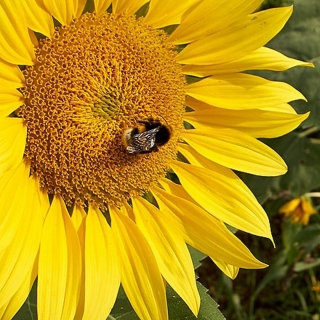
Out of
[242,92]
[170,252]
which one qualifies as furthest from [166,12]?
[170,252]

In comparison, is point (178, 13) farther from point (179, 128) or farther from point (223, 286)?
point (223, 286)

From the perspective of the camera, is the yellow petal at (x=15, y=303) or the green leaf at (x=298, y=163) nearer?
the yellow petal at (x=15, y=303)

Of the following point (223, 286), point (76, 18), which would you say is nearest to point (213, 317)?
point (76, 18)

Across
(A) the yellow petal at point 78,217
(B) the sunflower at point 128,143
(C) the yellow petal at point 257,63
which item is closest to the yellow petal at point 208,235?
(B) the sunflower at point 128,143

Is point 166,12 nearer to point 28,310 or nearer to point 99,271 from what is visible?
point 99,271

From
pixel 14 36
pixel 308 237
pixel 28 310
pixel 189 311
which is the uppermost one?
pixel 14 36

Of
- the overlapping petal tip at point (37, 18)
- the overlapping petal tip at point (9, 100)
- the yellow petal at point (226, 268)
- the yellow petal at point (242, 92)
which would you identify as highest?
the overlapping petal tip at point (37, 18)

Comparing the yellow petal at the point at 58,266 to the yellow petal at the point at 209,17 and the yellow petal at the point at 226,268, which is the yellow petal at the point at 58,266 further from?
the yellow petal at the point at 209,17
